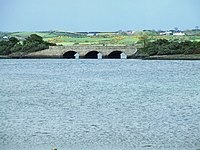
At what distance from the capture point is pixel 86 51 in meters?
164

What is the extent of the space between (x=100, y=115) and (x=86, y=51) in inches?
4518

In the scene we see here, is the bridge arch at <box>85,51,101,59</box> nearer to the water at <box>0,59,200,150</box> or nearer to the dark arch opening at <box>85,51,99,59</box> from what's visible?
the dark arch opening at <box>85,51,99,59</box>

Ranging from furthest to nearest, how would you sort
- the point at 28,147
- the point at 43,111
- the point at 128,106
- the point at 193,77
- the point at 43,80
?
the point at 193,77 → the point at 43,80 → the point at 128,106 → the point at 43,111 → the point at 28,147

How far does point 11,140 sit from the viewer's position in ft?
128

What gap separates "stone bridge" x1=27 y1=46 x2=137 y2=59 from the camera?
529 ft

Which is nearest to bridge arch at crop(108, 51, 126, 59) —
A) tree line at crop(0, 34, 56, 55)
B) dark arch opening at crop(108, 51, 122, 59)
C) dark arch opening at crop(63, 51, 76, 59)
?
dark arch opening at crop(108, 51, 122, 59)

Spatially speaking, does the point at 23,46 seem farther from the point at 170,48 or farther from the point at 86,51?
the point at 170,48

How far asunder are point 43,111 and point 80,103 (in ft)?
23.5

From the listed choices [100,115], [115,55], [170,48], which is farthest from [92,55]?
[100,115]

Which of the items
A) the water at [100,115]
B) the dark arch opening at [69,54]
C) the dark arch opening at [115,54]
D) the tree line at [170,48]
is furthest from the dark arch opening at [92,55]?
the water at [100,115]

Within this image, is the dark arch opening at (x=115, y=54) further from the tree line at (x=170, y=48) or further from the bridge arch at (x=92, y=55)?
the tree line at (x=170, y=48)

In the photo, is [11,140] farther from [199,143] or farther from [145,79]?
[145,79]

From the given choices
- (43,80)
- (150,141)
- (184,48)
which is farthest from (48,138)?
(184,48)

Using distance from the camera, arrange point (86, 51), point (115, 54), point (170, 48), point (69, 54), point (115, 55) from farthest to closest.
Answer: point (115, 55)
point (115, 54)
point (69, 54)
point (86, 51)
point (170, 48)
